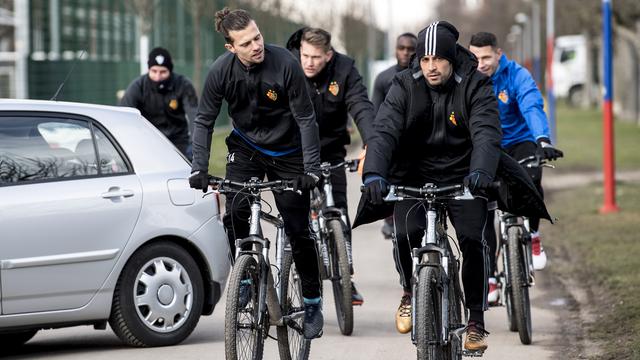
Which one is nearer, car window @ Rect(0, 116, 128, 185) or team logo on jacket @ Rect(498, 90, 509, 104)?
car window @ Rect(0, 116, 128, 185)

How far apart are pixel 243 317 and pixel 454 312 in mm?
987

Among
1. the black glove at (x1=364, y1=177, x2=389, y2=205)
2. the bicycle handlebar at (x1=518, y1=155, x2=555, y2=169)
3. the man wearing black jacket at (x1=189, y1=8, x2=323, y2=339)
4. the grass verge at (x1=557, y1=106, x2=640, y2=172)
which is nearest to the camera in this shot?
the black glove at (x1=364, y1=177, x2=389, y2=205)

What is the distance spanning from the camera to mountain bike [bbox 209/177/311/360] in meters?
6.26

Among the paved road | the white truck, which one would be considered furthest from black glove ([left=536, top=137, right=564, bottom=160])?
the white truck

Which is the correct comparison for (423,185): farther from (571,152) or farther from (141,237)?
(571,152)

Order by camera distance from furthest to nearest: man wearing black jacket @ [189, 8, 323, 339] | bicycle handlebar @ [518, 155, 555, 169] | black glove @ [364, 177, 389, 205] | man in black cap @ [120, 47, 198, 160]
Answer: man in black cap @ [120, 47, 198, 160] < bicycle handlebar @ [518, 155, 555, 169] < man wearing black jacket @ [189, 8, 323, 339] < black glove @ [364, 177, 389, 205]

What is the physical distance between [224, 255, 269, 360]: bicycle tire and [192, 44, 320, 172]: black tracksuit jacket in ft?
2.29

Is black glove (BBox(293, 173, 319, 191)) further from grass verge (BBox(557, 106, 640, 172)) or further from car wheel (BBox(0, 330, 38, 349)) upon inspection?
grass verge (BBox(557, 106, 640, 172))

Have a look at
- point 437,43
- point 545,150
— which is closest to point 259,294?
point 437,43

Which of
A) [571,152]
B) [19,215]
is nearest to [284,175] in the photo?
[19,215]

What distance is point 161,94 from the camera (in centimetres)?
1220

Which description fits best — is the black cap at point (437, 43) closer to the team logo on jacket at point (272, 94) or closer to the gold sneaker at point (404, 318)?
the team logo on jacket at point (272, 94)

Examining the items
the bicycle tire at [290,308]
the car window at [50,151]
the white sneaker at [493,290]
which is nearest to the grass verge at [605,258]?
the white sneaker at [493,290]

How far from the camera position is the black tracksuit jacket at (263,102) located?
6965mm
